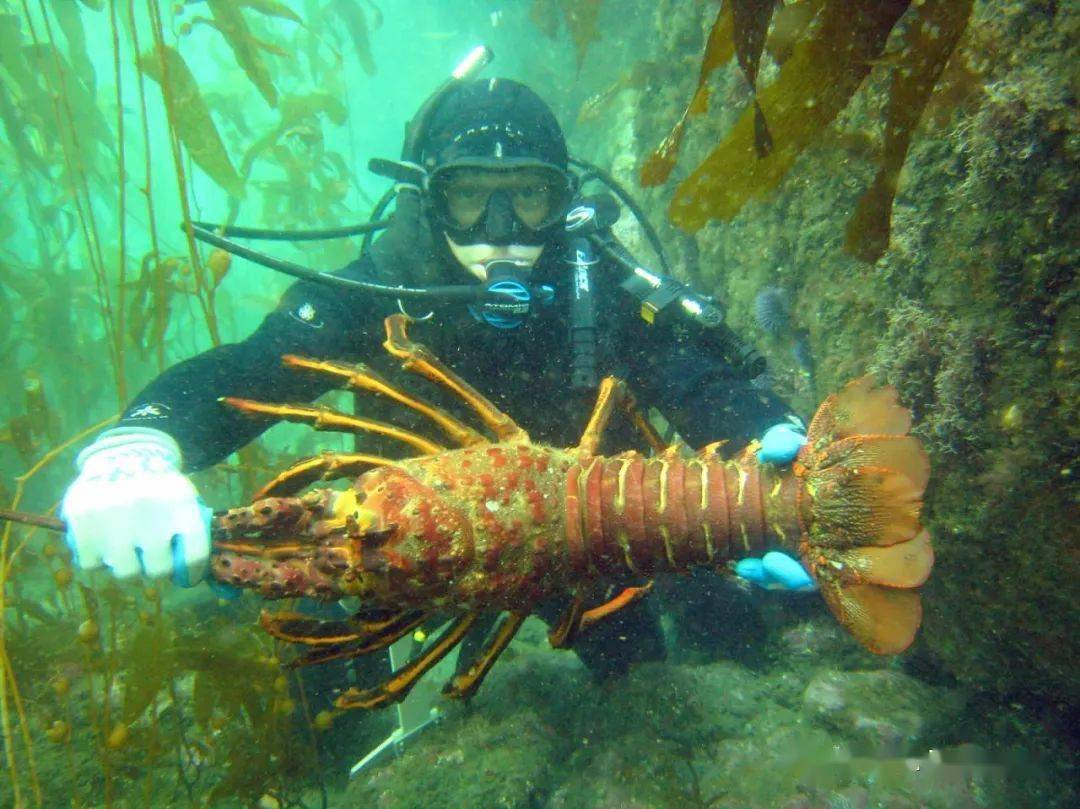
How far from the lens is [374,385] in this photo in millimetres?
2209

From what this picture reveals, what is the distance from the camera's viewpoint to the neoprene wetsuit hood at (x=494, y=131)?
3.37 m

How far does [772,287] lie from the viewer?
3920mm

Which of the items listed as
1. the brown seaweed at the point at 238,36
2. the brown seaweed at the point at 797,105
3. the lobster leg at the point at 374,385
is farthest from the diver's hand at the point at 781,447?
the brown seaweed at the point at 238,36

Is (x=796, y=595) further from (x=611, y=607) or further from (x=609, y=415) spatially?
(x=609, y=415)

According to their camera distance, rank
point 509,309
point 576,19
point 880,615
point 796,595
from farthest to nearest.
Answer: point 576,19 < point 796,595 < point 509,309 < point 880,615

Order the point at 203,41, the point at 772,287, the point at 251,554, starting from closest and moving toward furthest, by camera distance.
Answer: the point at 251,554, the point at 772,287, the point at 203,41

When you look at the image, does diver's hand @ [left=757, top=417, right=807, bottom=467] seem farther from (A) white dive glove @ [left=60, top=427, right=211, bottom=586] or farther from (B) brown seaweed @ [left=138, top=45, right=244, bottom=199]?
(B) brown seaweed @ [left=138, top=45, right=244, bottom=199]

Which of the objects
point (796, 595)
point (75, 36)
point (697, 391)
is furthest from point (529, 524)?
point (75, 36)

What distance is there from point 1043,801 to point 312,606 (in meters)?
4.19

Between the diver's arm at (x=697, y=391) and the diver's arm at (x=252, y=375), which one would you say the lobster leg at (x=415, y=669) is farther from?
the diver's arm at (x=697, y=391)

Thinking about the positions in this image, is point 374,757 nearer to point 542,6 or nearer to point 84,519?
point 84,519

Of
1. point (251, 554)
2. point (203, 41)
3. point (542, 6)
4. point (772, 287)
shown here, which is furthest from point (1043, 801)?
point (203, 41)

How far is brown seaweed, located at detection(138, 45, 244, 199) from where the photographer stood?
5.09 meters

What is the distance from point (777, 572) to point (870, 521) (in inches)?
13.7
